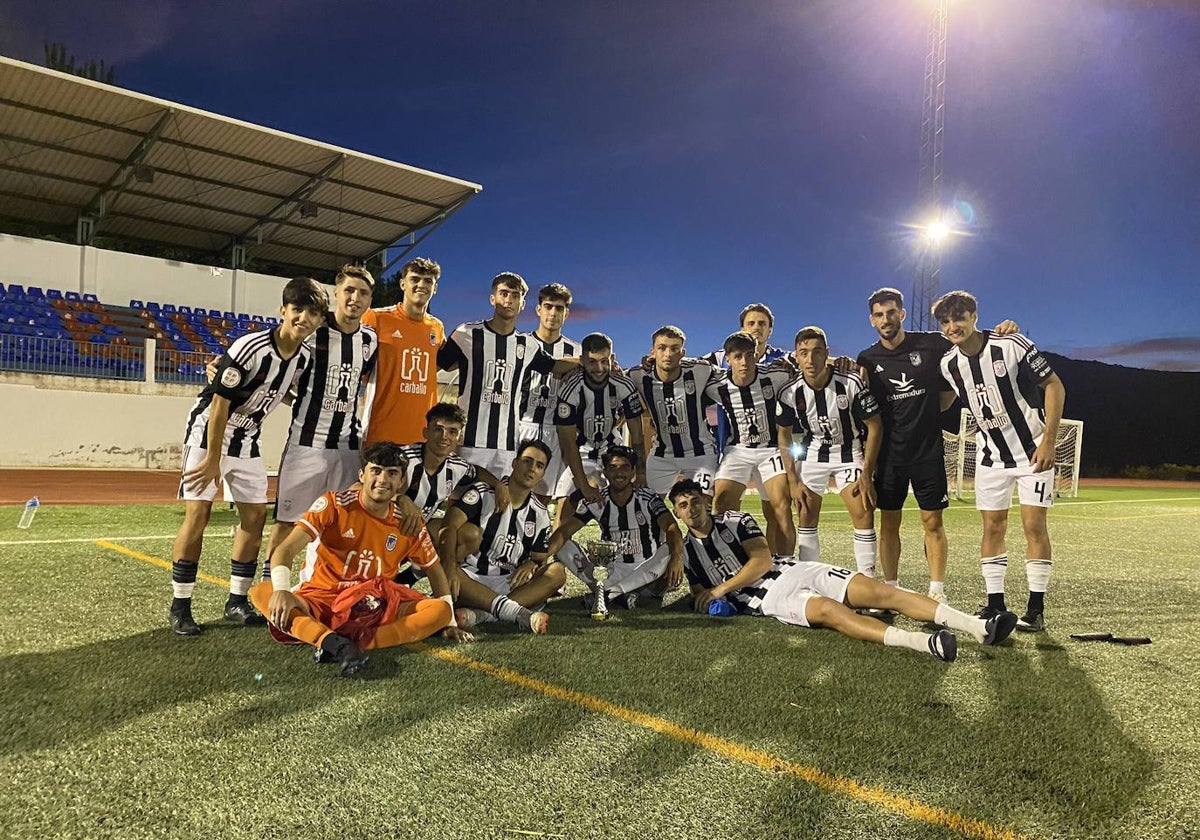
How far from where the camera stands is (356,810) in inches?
80.4

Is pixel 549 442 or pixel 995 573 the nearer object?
pixel 995 573

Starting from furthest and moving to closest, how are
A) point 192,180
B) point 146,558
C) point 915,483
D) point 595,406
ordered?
point 192,180 < point 146,558 < point 595,406 < point 915,483

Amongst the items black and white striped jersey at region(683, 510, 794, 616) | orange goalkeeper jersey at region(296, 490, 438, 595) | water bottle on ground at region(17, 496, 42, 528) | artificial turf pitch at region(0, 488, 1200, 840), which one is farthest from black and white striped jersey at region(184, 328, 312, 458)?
water bottle on ground at region(17, 496, 42, 528)

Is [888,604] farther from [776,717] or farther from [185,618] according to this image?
[185,618]

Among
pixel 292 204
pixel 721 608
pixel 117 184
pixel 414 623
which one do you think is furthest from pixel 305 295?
pixel 292 204

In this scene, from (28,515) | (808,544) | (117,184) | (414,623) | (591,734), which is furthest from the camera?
(117,184)

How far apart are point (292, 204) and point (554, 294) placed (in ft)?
63.6

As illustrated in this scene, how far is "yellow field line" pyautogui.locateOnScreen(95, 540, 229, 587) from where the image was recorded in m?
5.43

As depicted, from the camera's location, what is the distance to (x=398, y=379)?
4758 millimetres

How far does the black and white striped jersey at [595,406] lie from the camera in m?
5.68

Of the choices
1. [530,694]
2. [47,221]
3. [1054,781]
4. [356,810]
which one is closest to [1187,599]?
[1054,781]

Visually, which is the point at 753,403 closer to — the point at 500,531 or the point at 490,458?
the point at 490,458

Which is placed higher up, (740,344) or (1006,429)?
(740,344)

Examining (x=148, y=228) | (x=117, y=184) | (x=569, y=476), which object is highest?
(x=117, y=184)
